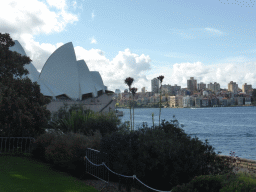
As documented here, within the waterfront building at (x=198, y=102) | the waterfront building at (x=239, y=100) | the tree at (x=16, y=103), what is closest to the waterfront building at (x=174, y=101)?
the waterfront building at (x=198, y=102)

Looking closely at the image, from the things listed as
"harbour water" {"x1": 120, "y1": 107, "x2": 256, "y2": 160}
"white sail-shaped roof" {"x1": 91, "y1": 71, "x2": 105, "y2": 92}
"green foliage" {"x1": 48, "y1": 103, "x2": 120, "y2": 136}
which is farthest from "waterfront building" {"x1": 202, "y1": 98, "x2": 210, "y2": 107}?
"green foliage" {"x1": 48, "y1": 103, "x2": 120, "y2": 136}

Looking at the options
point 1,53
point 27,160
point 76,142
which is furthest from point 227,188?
point 1,53

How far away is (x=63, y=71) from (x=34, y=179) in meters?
45.6

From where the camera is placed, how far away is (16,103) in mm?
10500

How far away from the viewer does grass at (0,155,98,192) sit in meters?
5.75

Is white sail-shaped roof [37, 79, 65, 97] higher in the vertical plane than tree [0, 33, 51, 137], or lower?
higher

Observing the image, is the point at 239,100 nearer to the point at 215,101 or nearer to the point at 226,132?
the point at 215,101

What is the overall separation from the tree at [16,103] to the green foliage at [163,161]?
5.82 meters

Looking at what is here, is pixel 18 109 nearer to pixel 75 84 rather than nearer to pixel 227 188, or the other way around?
pixel 227 188

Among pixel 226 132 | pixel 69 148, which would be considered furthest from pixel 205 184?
pixel 226 132

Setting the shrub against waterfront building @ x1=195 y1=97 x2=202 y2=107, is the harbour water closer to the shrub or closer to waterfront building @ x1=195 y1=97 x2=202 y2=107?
the shrub

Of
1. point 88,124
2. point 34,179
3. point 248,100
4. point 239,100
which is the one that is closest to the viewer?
point 34,179

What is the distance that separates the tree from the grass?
7.40ft

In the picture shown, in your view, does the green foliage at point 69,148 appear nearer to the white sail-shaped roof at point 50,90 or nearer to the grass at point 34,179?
the grass at point 34,179
